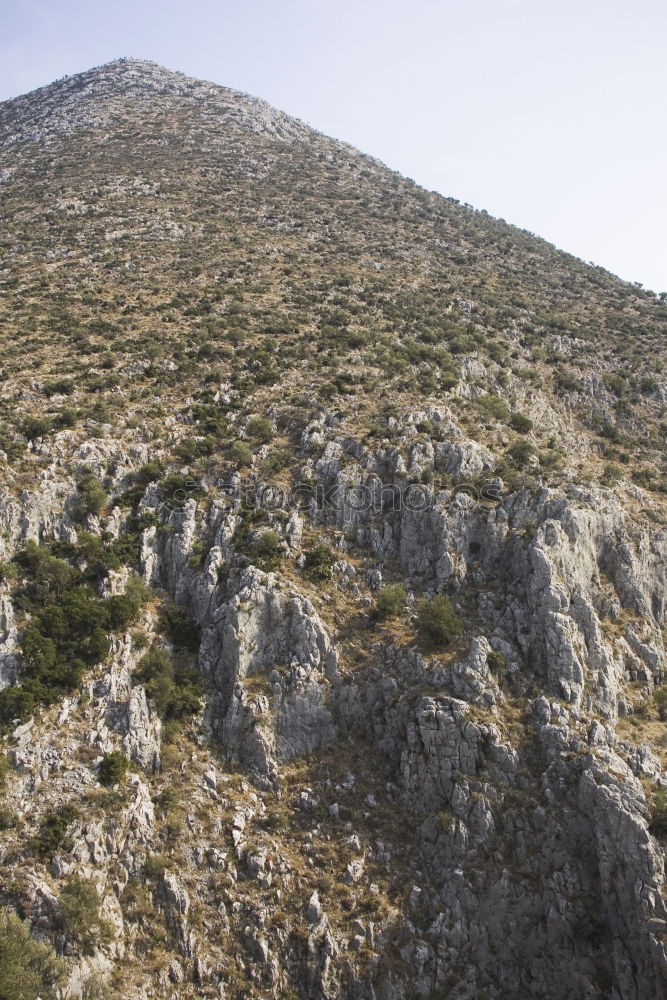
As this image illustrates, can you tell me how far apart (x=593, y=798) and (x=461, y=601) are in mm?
11713

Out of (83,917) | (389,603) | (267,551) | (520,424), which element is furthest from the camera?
(520,424)

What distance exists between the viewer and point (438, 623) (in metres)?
31.0

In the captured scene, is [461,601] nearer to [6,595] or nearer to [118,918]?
[118,918]

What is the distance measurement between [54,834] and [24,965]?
428cm

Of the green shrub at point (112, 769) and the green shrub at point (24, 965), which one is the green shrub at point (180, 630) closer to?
the green shrub at point (112, 769)

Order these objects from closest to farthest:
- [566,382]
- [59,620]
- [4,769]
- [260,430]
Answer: [4,769]
[59,620]
[260,430]
[566,382]

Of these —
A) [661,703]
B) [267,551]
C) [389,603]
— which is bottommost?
[661,703]

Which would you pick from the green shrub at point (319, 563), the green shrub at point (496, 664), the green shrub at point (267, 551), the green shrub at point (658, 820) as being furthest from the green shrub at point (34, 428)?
the green shrub at point (658, 820)

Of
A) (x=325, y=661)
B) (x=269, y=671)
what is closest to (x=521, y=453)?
(x=325, y=661)

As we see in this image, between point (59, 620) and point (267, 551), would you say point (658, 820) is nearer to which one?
point (267, 551)

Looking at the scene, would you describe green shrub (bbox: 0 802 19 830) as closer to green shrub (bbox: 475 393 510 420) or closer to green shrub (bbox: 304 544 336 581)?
green shrub (bbox: 304 544 336 581)

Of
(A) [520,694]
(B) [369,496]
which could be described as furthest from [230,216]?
(A) [520,694]

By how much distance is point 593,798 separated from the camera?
25406mm

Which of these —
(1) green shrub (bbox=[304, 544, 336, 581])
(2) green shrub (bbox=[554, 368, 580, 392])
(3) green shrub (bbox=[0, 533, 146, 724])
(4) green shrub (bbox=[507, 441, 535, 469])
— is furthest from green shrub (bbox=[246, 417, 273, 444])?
(2) green shrub (bbox=[554, 368, 580, 392])
